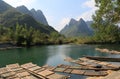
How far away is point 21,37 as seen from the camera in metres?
98.8

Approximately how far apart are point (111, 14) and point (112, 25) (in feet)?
5.03

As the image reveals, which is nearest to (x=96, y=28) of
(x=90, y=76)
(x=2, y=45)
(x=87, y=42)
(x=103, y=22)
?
(x=103, y=22)

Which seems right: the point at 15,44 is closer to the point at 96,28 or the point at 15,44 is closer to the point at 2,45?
the point at 2,45

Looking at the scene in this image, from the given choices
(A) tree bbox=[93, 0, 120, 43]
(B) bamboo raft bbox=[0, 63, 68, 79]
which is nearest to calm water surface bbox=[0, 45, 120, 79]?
(B) bamboo raft bbox=[0, 63, 68, 79]

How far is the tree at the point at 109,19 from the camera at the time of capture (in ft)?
80.9

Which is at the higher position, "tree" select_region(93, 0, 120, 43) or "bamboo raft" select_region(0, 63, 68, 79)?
"tree" select_region(93, 0, 120, 43)

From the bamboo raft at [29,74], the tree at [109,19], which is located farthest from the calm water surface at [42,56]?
the tree at [109,19]

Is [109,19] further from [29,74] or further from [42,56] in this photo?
[42,56]

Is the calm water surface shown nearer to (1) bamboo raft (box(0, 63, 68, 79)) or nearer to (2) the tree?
(1) bamboo raft (box(0, 63, 68, 79))

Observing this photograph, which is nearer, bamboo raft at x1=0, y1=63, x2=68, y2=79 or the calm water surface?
bamboo raft at x1=0, y1=63, x2=68, y2=79

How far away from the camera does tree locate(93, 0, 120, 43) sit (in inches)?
970

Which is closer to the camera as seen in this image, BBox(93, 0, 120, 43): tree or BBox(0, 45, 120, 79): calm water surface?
BBox(93, 0, 120, 43): tree

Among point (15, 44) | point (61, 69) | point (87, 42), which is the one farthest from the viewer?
point (87, 42)

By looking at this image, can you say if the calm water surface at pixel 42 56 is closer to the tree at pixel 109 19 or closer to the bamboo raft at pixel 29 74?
the bamboo raft at pixel 29 74
